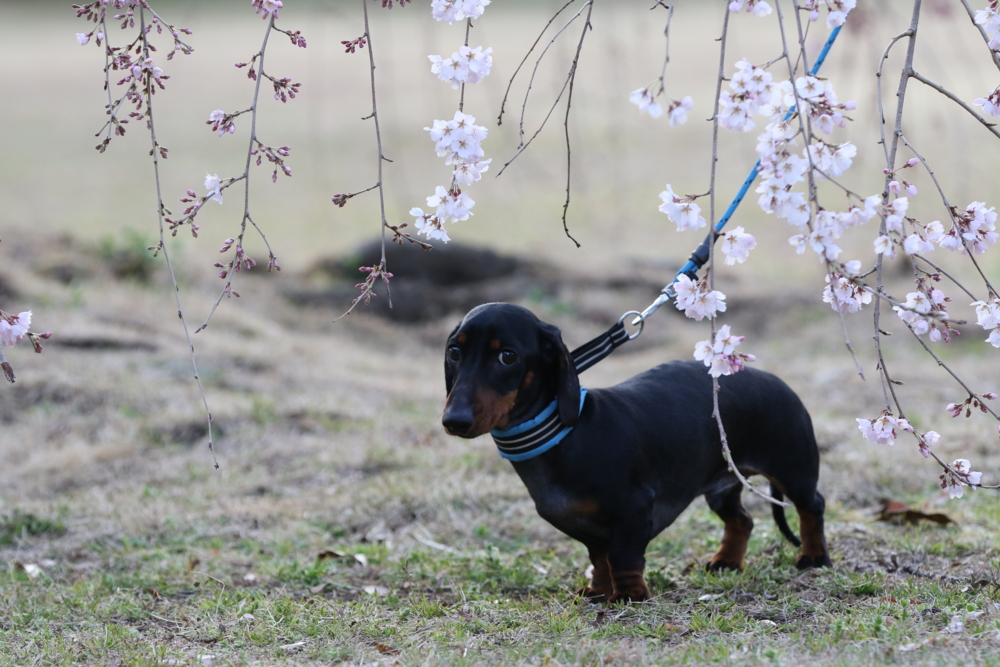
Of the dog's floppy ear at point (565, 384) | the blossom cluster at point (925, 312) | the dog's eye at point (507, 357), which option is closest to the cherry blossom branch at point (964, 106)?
the blossom cluster at point (925, 312)

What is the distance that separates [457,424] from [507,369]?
0.29 m

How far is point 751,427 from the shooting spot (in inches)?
132

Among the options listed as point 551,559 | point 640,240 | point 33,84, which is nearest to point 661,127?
point 640,240

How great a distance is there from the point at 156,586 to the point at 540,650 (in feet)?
5.64

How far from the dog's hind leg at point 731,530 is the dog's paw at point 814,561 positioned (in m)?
0.21

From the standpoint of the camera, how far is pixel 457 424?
2.73 metres

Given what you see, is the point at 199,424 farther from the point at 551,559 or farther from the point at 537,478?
the point at 537,478

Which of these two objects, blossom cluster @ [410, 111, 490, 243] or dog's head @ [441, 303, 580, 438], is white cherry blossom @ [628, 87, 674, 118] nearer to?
blossom cluster @ [410, 111, 490, 243]

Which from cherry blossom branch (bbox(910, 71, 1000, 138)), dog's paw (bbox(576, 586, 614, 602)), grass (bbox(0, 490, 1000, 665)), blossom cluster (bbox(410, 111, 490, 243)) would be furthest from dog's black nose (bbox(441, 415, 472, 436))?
cherry blossom branch (bbox(910, 71, 1000, 138))

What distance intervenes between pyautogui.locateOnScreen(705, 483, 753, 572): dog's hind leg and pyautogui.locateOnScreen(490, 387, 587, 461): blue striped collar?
877mm

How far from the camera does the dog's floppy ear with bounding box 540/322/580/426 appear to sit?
3.01 m

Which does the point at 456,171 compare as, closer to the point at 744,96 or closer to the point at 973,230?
the point at 744,96

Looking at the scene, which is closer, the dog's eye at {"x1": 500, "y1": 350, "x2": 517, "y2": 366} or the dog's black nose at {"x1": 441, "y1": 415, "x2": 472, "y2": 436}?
the dog's black nose at {"x1": 441, "y1": 415, "x2": 472, "y2": 436}

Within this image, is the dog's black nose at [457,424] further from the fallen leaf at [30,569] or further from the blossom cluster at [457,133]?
the fallen leaf at [30,569]
